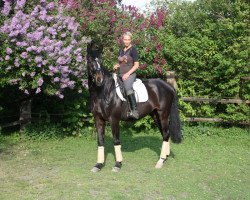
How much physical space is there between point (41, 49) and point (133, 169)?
3246 millimetres

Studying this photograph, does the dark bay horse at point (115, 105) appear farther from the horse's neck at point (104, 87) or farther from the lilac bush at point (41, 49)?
the lilac bush at point (41, 49)

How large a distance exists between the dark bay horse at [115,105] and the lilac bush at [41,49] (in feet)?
4.82

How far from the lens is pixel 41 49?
7.37 meters

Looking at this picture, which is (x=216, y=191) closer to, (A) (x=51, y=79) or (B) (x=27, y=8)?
(A) (x=51, y=79)

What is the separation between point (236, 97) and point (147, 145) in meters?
3.17

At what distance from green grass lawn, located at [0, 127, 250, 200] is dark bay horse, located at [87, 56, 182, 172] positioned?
0.48 m

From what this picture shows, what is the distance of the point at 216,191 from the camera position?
230 inches

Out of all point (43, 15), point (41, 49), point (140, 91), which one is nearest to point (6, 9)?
point (43, 15)

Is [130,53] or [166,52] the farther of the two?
[166,52]

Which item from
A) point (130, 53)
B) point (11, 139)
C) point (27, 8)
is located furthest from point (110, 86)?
point (11, 139)

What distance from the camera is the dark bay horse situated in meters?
6.52

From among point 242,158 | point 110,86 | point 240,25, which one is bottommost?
point 242,158

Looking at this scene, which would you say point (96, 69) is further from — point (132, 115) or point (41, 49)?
point (41, 49)

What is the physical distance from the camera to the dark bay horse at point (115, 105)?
6523mm
